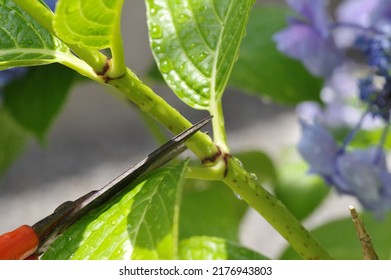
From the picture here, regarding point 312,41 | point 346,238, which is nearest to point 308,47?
point 312,41

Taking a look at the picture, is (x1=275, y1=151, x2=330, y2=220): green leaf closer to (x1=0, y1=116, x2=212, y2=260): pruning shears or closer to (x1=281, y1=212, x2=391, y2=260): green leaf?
(x1=281, y1=212, x2=391, y2=260): green leaf

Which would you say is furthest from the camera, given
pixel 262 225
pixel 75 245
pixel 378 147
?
pixel 262 225

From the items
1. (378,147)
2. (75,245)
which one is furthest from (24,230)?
(378,147)

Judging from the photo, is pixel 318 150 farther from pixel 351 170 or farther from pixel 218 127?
pixel 218 127

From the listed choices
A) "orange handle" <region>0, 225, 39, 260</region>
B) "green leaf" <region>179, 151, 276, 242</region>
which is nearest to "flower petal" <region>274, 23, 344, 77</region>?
"green leaf" <region>179, 151, 276, 242</region>
